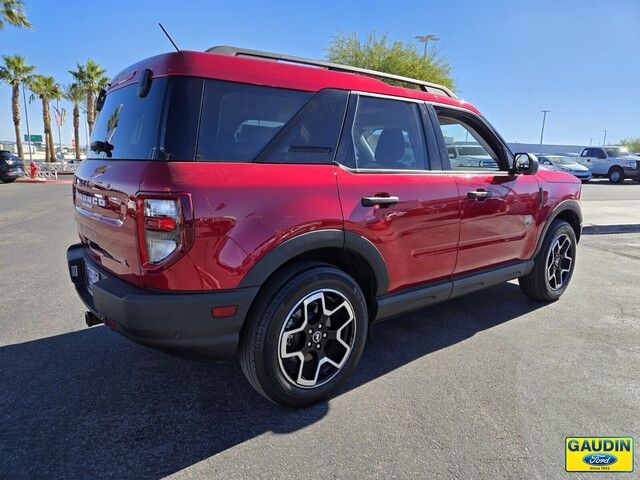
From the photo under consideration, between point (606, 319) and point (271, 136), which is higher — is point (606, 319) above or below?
below

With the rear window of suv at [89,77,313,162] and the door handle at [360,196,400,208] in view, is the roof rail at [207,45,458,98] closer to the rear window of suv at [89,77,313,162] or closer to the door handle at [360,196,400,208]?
the rear window of suv at [89,77,313,162]

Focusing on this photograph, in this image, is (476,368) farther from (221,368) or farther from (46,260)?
(46,260)

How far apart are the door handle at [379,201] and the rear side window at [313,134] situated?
325 millimetres

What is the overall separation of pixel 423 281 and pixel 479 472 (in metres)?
1.36

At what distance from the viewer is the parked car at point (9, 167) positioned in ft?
63.8

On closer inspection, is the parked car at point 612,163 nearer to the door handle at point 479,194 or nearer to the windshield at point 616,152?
the windshield at point 616,152

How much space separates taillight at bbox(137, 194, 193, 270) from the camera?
6.91 ft

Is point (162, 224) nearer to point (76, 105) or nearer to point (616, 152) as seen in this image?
point (616, 152)

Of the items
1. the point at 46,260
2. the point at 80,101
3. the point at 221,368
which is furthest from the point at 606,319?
the point at 80,101

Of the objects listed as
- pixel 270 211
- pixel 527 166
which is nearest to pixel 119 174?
pixel 270 211

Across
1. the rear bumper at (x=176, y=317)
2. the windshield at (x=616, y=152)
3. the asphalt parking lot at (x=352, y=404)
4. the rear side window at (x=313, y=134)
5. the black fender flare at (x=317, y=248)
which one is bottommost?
the asphalt parking lot at (x=352, y=404)

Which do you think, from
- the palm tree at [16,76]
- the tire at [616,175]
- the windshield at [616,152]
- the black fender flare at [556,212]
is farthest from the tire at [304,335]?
the palm tree at [16,76]

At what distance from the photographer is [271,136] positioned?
2.48 m

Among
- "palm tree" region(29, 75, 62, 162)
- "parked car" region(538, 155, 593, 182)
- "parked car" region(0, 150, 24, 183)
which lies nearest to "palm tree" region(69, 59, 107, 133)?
"palm tree" region(29, 75, 62, 162)
